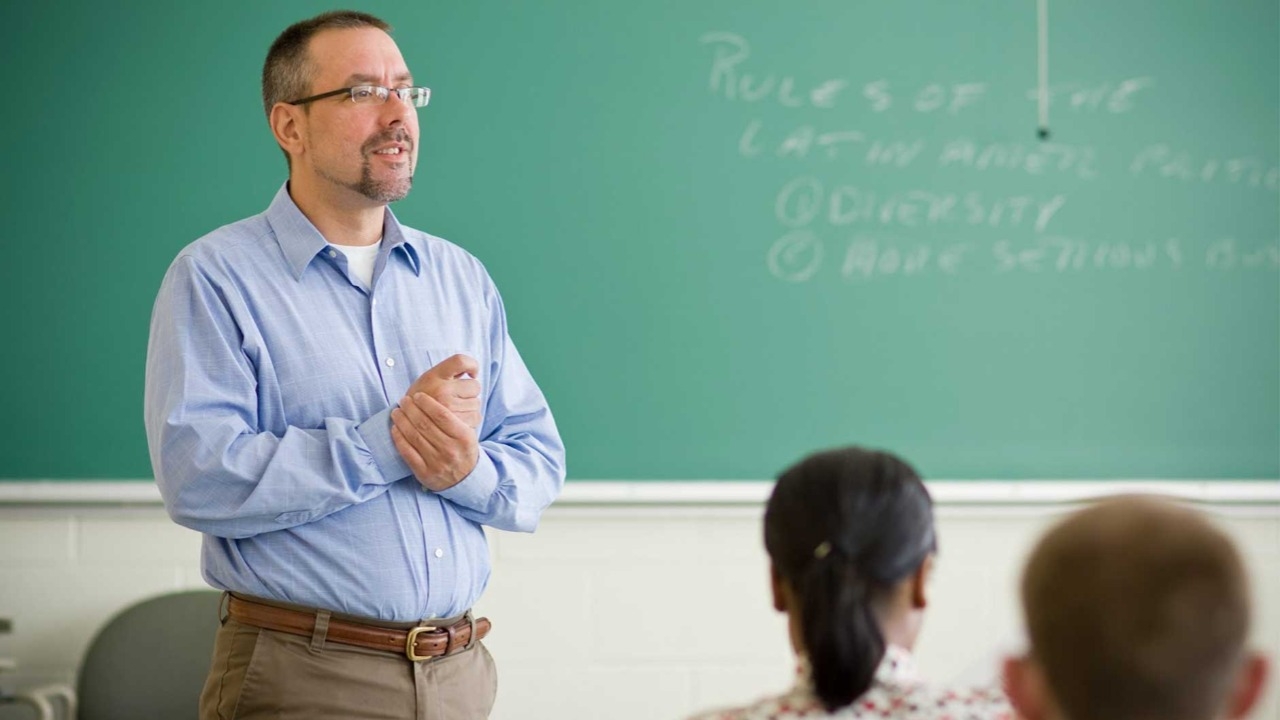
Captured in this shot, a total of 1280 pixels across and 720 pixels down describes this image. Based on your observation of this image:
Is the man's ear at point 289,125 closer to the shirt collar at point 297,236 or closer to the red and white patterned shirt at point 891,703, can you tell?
the shirt collar at point 297,236

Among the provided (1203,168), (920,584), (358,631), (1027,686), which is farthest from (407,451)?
(1203,168)

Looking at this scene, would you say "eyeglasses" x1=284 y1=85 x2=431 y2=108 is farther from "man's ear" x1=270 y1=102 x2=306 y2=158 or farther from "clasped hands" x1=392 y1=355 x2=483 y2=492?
"clasped hands" x1=392 y1=355 x2=483 y2=492

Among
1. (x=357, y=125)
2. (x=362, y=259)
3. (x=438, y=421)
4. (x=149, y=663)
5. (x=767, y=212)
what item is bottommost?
(x=149, y=663)

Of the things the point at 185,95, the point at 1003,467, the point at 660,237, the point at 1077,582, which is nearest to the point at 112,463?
the point at 185,95

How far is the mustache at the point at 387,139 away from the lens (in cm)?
215

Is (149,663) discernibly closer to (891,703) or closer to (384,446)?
(384,446)

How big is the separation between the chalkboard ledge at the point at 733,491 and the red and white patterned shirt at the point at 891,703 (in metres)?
1.68

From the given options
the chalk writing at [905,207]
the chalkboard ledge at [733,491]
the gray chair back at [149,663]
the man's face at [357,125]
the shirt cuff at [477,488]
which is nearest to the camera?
the shirt cuff at [477,488]

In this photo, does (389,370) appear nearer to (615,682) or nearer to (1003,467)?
(615,682)

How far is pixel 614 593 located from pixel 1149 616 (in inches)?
85.4

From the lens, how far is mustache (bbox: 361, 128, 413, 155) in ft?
7.06

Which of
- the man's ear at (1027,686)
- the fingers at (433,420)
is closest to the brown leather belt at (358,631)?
the fingers at (433,420)

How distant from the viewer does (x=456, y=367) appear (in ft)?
6.40

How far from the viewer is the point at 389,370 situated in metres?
2.11
